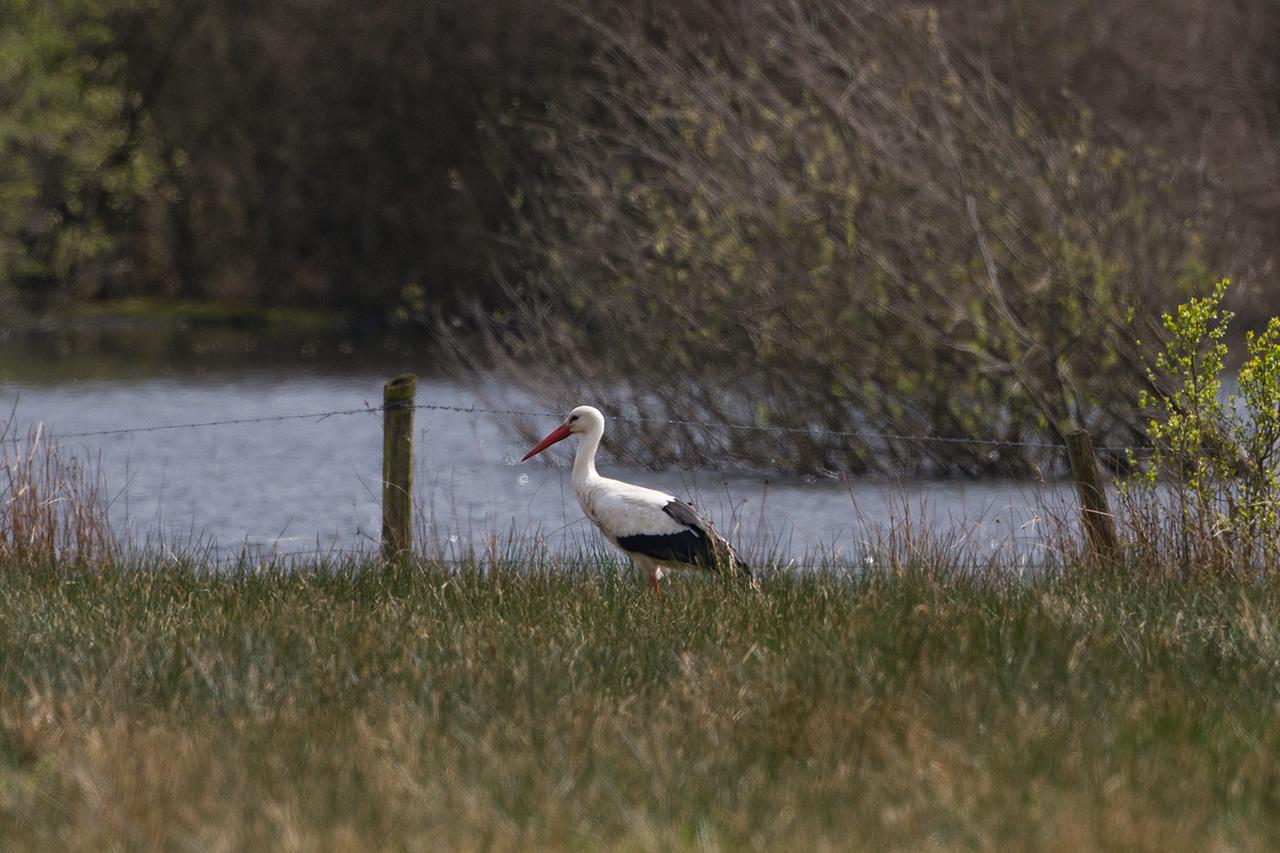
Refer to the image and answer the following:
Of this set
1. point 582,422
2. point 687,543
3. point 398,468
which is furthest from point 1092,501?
point 398,468

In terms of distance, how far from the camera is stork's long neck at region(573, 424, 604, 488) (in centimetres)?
962

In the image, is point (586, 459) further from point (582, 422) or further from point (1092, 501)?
point (1092, 501)

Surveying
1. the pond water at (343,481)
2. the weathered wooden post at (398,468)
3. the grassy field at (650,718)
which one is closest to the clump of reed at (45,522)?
the pond water at (343,481)

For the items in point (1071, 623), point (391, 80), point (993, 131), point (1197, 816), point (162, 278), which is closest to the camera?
point (1197, 816)

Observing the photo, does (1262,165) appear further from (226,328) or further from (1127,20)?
(226,328)

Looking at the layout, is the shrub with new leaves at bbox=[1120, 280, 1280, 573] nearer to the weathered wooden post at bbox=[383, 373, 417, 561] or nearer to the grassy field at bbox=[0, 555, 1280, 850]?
the grassy field at bbox=[0, 555, 1280, 850]

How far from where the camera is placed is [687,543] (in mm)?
8484

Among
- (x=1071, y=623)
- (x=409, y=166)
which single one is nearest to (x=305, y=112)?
(x=409, y=166)

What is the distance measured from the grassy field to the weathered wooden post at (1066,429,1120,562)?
2.62 feet

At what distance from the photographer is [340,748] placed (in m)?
5.09

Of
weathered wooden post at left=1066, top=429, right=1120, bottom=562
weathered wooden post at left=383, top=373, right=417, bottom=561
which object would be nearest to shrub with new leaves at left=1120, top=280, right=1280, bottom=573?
weathered wooden post at left=1066, top=429, right=1120, bottom=562

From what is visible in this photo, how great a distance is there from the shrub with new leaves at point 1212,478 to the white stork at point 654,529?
190cm

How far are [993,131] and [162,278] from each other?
118 ft

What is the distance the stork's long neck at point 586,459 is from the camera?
9.62 metres
